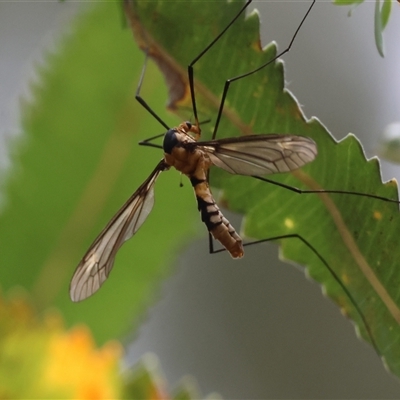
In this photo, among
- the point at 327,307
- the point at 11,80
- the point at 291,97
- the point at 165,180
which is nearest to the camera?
the point at 291,97

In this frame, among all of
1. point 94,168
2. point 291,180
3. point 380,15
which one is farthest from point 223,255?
point 380,15

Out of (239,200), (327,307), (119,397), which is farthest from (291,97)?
(327,307)

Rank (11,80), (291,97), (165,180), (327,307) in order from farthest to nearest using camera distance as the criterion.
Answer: (11,80) → (327,307) → (165,180) → (291,97)

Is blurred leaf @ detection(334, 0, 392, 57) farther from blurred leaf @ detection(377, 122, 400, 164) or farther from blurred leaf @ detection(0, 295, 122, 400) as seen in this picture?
blurred leaf @ detection(0, 295, 122, 400)

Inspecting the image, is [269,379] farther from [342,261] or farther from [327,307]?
[342,261]

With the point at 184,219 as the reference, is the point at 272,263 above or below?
above

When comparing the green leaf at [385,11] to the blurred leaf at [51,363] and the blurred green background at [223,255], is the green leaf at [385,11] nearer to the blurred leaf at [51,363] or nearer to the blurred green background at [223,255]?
the blurred green background at [223,255]

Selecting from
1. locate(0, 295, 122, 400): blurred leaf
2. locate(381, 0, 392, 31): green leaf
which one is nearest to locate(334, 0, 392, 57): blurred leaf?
locate(381, 0, 392, 31): green leaf
